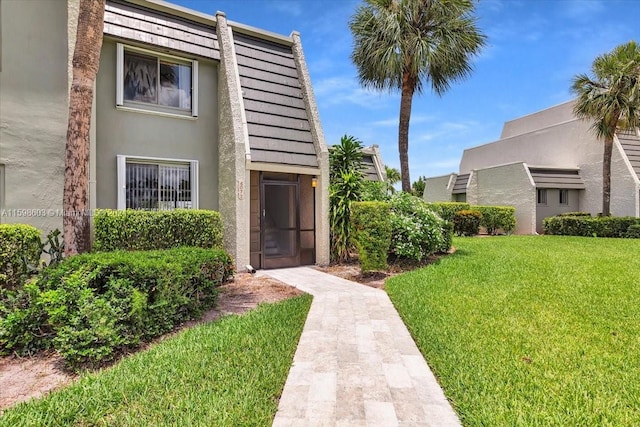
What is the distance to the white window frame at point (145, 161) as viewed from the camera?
8766 millimetres

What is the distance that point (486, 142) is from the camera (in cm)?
3053

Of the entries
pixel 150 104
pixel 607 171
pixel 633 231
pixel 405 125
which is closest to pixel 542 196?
pixel 607 171

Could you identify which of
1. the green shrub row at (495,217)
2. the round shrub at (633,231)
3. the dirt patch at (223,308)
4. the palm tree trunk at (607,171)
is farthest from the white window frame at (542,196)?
the dirt patch at (223,308)

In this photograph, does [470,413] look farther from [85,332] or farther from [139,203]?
[139,203]

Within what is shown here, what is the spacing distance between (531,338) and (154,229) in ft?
24.9

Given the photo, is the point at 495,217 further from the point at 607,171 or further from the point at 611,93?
the point at 611,93

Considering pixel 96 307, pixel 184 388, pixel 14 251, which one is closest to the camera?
pixel 184 388

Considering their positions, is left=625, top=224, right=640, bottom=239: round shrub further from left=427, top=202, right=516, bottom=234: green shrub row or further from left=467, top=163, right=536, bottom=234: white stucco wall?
left=427, top=202, right=516, bottom=234: green shrub row

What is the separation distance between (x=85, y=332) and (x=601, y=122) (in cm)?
2318

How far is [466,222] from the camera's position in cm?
1962

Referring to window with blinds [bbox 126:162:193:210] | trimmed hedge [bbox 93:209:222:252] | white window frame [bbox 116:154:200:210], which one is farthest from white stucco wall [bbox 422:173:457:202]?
trimmed hedge [bbox 93:209:222:252]

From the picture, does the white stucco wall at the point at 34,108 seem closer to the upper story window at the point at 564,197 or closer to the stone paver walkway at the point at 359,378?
the stone paver walkway at the point at 359,378

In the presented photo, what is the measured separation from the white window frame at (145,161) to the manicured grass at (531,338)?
5976 mm

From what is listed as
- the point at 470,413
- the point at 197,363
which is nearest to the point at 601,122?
the point at 470,413
